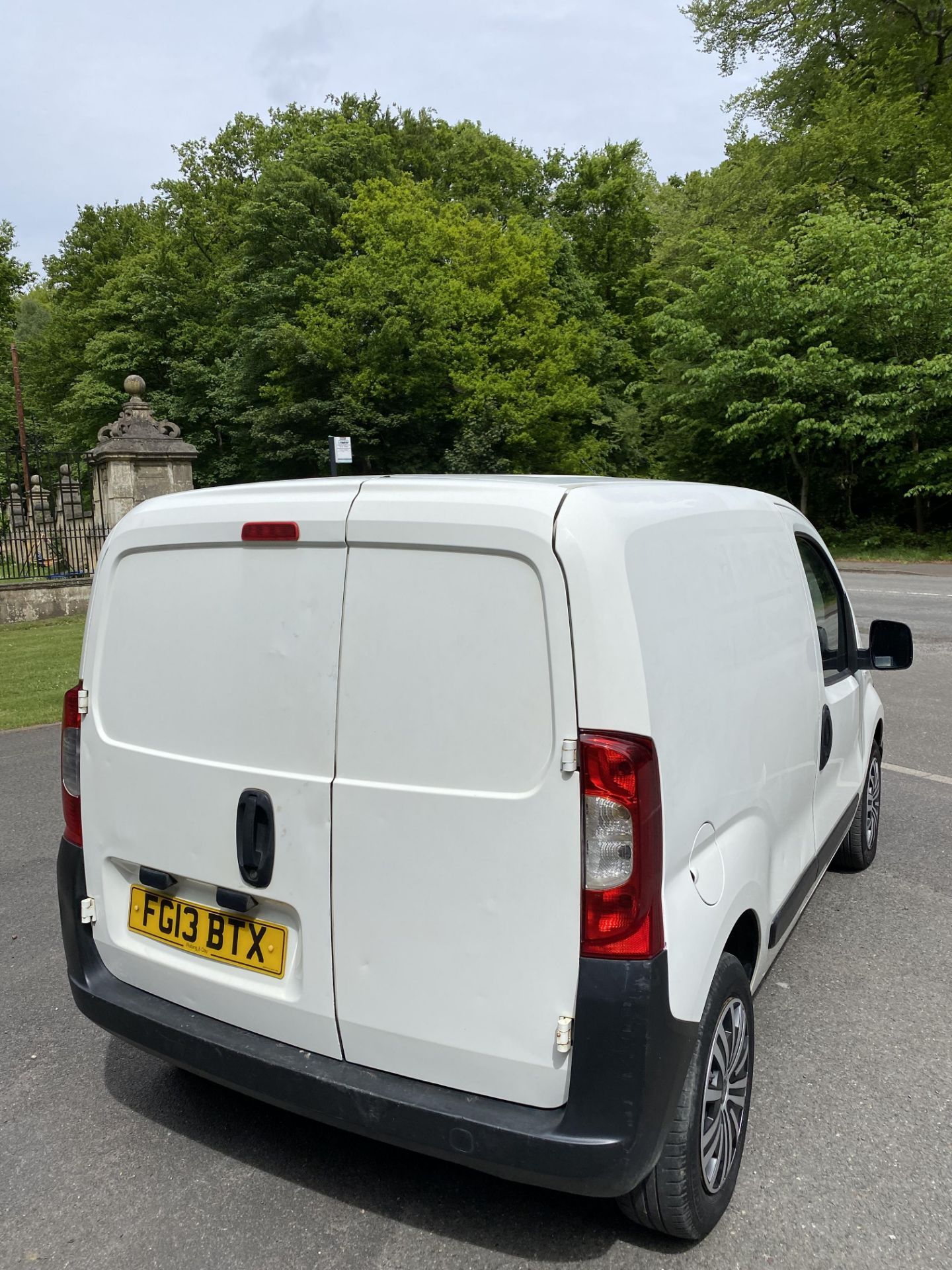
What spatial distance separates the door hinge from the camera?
6.47ft

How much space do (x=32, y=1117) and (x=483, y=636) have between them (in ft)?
6.96

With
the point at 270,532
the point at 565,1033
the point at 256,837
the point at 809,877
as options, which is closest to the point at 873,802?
the point at 809,877

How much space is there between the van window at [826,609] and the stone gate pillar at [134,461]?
47.4 feet

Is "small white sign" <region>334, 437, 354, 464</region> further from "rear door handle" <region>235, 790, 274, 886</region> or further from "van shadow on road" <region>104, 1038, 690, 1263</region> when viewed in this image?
"rear door handle" <region>235, 790, 274, 886</region>

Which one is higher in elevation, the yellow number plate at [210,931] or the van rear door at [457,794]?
the van rear door at [457,794]

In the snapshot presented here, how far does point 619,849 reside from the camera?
6.44 feet

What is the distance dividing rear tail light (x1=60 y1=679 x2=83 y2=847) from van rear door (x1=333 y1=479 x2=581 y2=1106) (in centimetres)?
101

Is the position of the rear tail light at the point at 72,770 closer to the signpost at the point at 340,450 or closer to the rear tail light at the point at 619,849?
the rear tail light at the point at 619,849

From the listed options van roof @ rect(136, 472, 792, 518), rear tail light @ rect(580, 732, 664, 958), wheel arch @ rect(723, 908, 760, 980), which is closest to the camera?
rear tail light @ rect(580, 732, 664, 958)

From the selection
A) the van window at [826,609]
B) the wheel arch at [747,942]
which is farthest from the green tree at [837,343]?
the wheel arch at [747,942]

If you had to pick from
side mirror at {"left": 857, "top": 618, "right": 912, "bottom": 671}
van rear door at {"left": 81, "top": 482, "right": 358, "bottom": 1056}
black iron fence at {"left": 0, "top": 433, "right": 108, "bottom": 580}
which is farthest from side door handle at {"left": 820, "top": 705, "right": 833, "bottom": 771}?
black iron fence at {"left": 0, "top": 433, "right": 108, "bottom": 580}

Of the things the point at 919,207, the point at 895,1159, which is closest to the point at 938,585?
the point at 919,207

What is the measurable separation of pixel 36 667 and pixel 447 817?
1053 centimetres

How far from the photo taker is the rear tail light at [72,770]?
2.76m
